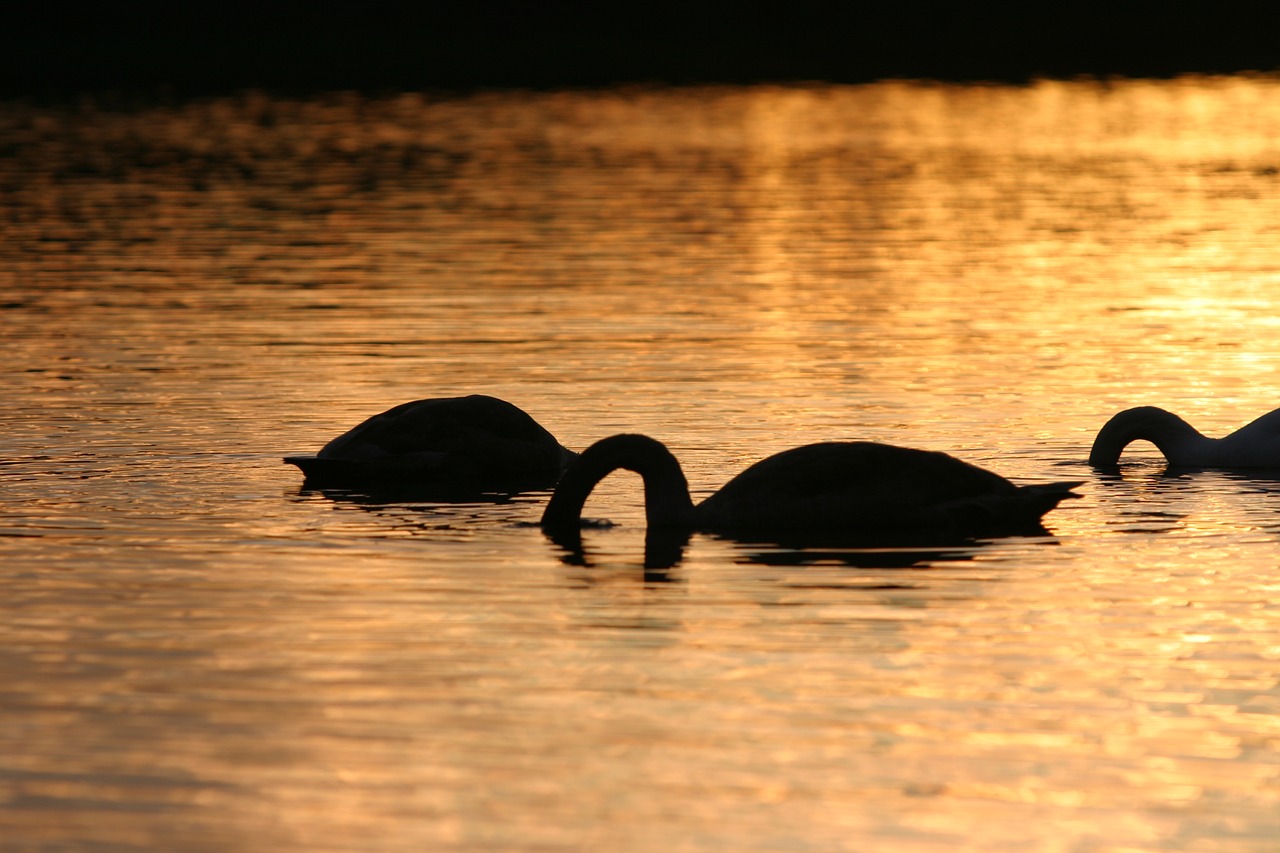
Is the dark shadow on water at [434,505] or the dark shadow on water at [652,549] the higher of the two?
the dark shadow on water at [434,505]

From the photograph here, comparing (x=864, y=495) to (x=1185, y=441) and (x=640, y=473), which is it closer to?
(x=640, y=473)

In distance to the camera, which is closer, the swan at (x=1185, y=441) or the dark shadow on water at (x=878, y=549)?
the dark shadow on water at (x=878, y=549)

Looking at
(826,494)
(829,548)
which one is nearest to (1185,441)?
(826,494)

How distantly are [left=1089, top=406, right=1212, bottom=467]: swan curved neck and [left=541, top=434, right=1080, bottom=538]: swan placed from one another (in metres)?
Result: 2.90

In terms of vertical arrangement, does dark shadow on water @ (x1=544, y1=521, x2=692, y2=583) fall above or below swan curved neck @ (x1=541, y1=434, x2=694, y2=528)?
below

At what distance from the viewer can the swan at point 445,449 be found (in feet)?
56.9

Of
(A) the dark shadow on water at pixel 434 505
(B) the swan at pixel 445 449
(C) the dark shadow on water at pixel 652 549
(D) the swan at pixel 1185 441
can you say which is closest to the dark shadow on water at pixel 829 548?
(C) the dark shadow on water at pixel 652 549

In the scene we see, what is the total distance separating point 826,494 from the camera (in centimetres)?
1521

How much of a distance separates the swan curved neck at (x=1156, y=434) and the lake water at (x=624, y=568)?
223 mm

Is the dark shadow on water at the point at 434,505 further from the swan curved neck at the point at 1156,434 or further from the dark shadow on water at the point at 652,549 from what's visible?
the swan curved neck at the point at 1156,434

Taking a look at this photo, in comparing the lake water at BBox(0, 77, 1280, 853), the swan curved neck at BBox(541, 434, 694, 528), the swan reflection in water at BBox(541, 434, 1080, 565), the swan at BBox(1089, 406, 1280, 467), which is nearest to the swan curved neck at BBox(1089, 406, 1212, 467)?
the swan at BBox(1089, 406, 1280, 467)

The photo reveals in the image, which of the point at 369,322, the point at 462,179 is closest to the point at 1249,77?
the point at 462,179

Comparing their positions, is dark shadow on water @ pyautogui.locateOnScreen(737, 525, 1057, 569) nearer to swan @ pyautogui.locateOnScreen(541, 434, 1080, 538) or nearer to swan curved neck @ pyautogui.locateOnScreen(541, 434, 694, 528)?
swan @ pyautogui.locateOnScreen(541, 434, 1080, 538)

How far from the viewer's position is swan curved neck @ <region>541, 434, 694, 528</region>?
15.4 m
